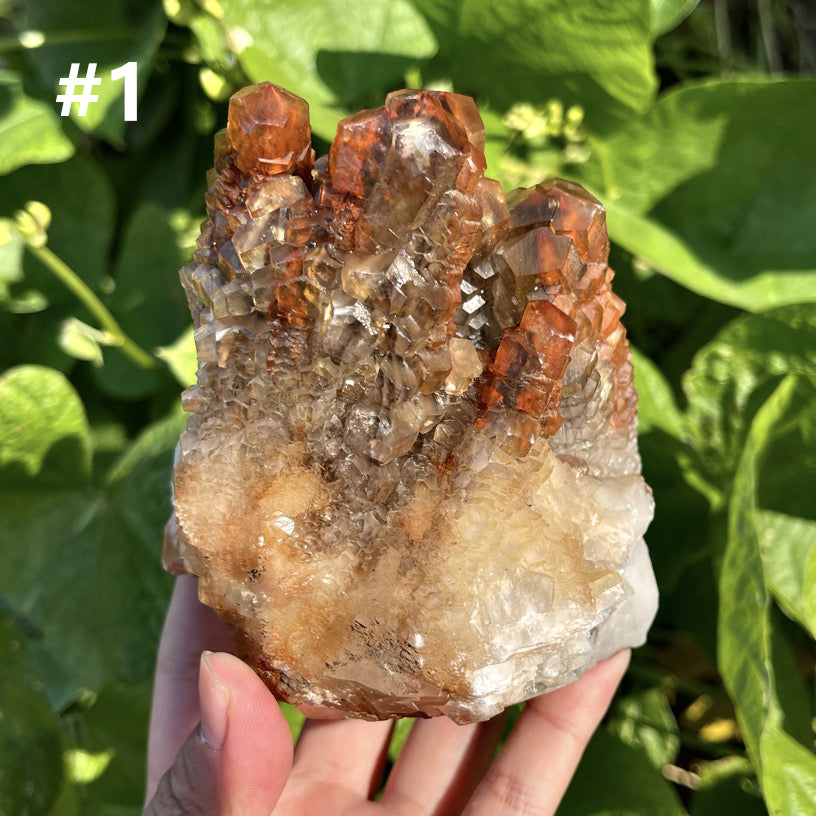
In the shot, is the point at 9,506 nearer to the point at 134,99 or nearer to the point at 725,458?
the point at 134,99

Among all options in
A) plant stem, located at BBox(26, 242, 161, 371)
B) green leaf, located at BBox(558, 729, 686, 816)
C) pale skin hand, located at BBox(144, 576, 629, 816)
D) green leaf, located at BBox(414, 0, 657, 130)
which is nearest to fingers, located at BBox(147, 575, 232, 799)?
pale skin hand, located at BBox(144, 576, 629, 816)

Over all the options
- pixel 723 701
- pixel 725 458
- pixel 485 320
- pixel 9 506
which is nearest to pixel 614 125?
pixel 725 458

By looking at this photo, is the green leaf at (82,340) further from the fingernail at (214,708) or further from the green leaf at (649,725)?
the green leaf at (649,725)

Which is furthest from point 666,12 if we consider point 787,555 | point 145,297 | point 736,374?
point 145,297

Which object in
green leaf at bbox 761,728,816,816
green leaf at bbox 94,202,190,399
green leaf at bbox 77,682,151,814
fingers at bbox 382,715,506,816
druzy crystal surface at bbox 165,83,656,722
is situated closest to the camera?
druzy crystal surface at bbox 165,83,656,722

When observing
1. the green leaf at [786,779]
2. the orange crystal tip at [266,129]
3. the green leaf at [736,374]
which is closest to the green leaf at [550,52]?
the green leaf at [736,374]

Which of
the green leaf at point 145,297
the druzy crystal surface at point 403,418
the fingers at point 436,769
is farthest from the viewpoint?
the green leaf at point 145,297

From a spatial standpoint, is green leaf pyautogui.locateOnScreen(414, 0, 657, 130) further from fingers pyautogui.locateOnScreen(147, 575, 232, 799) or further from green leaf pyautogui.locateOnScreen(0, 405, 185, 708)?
fingers pyautogui.locateOnScreen(147, 575, 232, 799)
